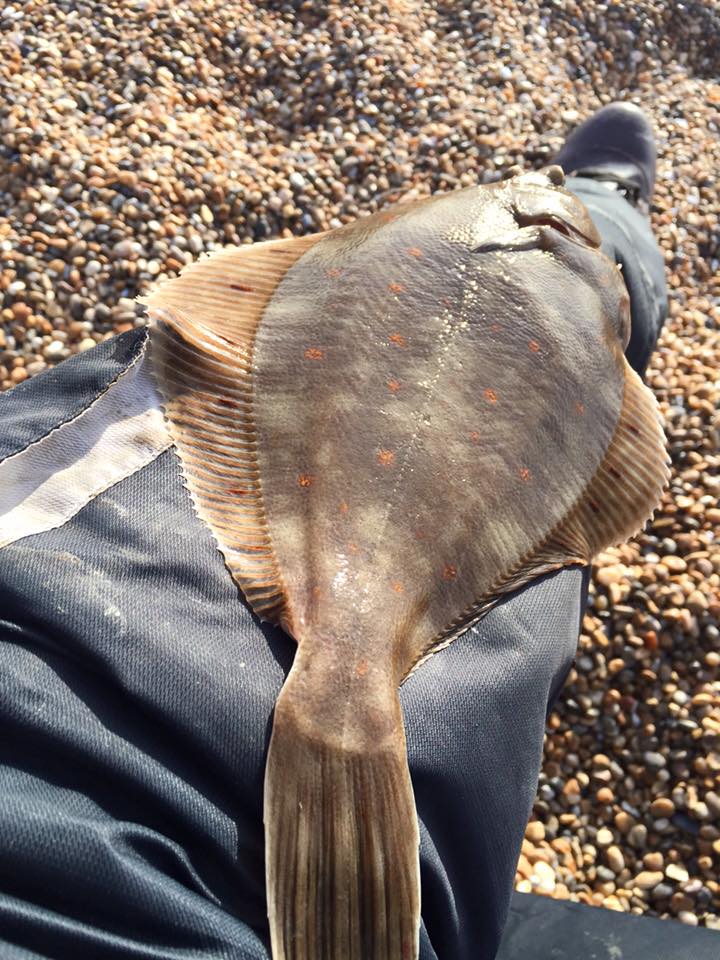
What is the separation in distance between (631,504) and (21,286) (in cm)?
183

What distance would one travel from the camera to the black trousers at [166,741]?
95cm

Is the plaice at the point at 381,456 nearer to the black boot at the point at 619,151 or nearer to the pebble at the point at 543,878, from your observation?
the pebble at the point at 543,878

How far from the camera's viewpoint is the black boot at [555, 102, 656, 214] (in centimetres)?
294

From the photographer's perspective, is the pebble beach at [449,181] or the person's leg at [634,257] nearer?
the pebble beach at [449,181]

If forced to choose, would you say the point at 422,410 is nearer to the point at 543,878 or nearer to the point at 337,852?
the point at 337,852

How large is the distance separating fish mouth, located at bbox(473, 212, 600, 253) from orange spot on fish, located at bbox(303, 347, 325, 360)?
0.46 meters

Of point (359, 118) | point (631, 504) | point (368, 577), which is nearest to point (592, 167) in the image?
point (359, 118)

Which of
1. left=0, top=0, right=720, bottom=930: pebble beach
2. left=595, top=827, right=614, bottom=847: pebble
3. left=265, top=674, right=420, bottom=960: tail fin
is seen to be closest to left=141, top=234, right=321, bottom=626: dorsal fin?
left=265, top=674, right=420, bottom=960: tail fin

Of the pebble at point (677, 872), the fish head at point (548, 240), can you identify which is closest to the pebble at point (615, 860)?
the pebble at point (677, 872)

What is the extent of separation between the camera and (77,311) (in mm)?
2383

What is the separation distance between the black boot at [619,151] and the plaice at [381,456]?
49.2 inches

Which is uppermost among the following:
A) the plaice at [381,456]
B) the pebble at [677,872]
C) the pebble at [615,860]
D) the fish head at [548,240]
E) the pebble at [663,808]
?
the fish head at [548,240]

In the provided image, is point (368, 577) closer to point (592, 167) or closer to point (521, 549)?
point (521, 549)

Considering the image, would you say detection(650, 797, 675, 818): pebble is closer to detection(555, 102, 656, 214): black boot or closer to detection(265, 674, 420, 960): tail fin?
detection(265, 674, 420, 960): tail fin
